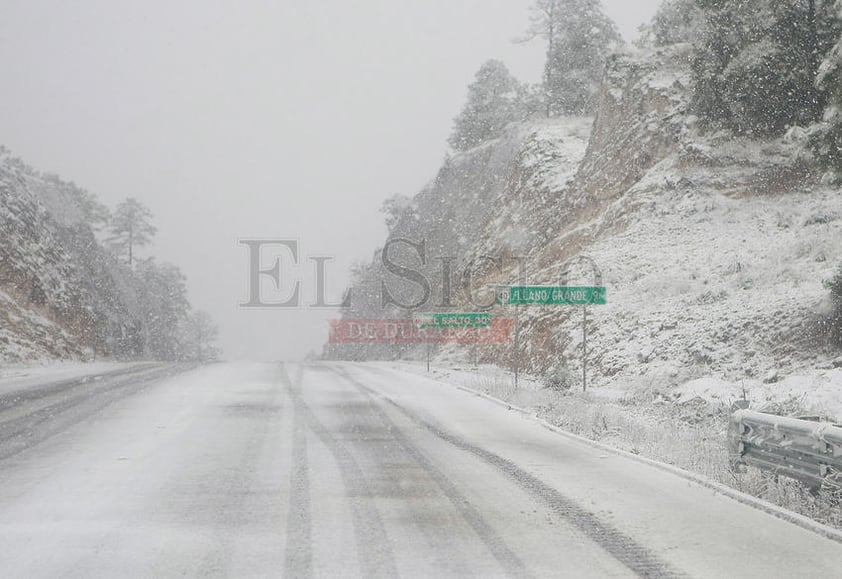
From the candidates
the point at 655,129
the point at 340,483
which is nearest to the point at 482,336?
the point at 655,129

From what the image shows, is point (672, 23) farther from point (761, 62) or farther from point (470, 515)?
point (470, 515)

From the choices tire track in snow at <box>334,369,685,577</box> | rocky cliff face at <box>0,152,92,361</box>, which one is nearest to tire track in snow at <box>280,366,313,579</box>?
tire track in snow at <box>334,369,685,577</box>

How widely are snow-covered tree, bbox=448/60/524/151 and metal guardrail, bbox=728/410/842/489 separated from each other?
170 feet

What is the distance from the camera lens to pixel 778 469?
256 inches

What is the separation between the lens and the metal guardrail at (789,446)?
5777 millimetres

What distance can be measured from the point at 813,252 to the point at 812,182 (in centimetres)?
689

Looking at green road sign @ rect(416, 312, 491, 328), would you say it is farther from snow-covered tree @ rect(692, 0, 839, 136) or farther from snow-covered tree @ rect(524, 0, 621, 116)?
snow-covered tree @ rect(524, 0, 621, 116)

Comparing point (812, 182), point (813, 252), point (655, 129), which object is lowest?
point (813, 252)

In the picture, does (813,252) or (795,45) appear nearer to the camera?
(813,252)

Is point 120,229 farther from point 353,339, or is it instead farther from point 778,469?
point 778,469

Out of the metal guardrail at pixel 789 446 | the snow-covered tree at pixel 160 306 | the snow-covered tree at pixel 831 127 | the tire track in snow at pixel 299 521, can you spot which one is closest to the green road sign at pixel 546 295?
the snow-covered tree at pixel 831 127

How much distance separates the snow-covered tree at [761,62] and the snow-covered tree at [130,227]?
55.2 meters

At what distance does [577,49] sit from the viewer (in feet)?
155

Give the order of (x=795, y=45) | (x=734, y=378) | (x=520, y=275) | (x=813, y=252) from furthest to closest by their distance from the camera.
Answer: (x=520, y=275)
(x=795, y=45)
(x=813, y=252)
(x=734, y=378)
